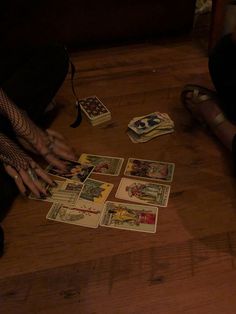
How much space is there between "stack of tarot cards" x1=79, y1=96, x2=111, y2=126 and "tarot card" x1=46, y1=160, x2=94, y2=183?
1.00ft

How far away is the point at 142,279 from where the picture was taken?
1115mm

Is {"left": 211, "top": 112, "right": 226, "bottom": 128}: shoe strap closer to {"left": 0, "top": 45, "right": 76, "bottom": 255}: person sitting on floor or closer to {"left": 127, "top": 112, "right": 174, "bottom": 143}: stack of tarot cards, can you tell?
{"left": 127, "top": 112, "right": 174, "bottom": 143}: stack of tarot cards

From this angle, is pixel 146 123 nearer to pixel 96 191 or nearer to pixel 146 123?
pixel 146 123

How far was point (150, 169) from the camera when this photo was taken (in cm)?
146

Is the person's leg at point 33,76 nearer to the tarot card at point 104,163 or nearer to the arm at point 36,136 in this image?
the arm at point 36,136

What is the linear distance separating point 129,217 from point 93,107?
0.69m

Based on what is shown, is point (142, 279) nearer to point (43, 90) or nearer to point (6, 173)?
point (6, 173)

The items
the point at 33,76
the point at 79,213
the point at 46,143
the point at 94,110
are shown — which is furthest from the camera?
the point at 94,110

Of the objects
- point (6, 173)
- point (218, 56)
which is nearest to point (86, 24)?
point (218, 56)

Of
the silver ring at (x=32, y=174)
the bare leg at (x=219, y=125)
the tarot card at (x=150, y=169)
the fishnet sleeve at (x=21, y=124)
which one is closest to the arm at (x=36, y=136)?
the fishnet sleeve at (x=21, y=124)

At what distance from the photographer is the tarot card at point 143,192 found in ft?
4.41

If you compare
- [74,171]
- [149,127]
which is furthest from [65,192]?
[149,127]

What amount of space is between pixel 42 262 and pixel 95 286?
188 millimetres

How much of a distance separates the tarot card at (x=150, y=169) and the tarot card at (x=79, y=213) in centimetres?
22
